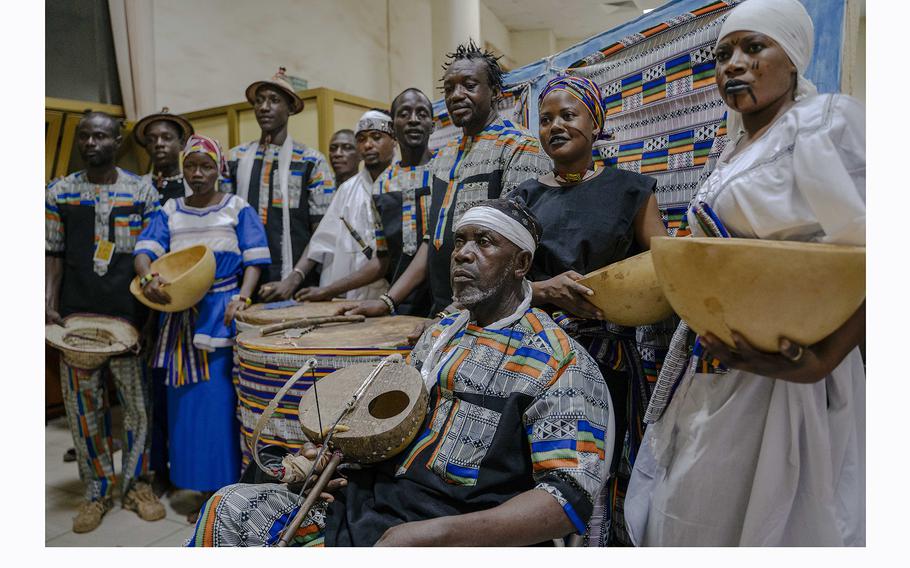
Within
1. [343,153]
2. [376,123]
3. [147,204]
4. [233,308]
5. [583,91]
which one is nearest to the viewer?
[583,91]

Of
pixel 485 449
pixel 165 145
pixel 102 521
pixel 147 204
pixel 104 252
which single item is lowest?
pixel 102 521

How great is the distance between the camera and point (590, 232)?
5.29 feet

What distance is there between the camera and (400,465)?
1.45m

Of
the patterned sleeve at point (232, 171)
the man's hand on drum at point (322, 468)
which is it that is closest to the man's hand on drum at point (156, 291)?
the patterned sleeve at point (232, 171)

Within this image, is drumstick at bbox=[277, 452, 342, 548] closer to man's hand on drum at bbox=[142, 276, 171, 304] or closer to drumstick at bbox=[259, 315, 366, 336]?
drumstick at bbox=[259, 315, 366, 336]

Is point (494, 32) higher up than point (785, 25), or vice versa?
point (494, 32)

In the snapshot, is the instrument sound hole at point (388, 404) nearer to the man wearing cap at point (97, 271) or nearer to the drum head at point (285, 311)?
the drum head at point (285, 311)

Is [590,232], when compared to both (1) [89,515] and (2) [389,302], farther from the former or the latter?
(1) [89,515]

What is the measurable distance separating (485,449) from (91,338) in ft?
7.20

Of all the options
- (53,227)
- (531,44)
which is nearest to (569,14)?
(531,44)

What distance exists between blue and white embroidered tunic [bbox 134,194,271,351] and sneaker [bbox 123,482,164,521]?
2.61 ft

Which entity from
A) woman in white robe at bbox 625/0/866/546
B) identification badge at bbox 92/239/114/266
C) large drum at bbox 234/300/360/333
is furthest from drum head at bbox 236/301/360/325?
woman in white robe at bbox 625/0/866/546

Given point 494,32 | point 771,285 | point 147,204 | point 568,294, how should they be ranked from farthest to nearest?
1. point 147,204
2. point 494,32
3. point 568,294
4. point 771,285

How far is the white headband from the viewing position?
148 centimetres
